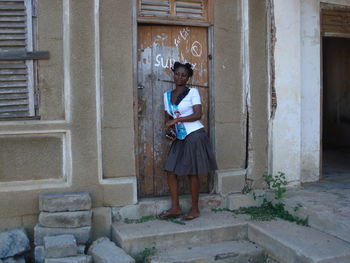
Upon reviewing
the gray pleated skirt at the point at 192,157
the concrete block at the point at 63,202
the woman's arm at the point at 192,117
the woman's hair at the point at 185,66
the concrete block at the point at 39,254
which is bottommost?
the concrete block at the point at 39,254

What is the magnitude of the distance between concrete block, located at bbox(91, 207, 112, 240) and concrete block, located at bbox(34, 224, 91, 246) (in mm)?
296

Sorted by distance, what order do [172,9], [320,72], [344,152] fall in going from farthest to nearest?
[344,152], [320,72], [172,9]

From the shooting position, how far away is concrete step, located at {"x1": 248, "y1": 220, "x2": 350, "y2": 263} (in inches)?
156

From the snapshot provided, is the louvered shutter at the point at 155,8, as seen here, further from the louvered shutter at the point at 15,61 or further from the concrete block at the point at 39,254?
the concrete block at the point at 39,254

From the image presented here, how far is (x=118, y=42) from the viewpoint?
A: 5.01 metres

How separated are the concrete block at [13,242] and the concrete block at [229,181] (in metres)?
2.33

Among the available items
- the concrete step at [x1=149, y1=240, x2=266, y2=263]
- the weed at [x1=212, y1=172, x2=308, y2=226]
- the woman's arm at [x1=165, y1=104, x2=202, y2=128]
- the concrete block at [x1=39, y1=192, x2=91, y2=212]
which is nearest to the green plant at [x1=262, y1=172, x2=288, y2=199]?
the weed at [x1=212, y1=172, x2=308, y2=226]

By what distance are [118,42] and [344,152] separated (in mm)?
6179

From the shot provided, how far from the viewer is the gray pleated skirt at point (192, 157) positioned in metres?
4.95

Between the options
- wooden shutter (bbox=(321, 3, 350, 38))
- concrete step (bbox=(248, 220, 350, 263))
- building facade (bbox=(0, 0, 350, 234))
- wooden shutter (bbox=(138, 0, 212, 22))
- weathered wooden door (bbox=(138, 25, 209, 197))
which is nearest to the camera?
concrete step (bbox=(248, 220, 350, 263))

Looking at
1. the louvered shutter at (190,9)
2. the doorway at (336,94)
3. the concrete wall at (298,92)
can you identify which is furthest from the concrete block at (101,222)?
the doorway at (336,94)

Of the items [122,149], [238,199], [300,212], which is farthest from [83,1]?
[300,212]

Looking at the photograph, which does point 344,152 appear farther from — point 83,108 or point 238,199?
point 83,108

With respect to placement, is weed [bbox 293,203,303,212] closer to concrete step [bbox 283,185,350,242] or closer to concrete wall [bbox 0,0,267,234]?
concrete step [bbox 283,185,350,242]
